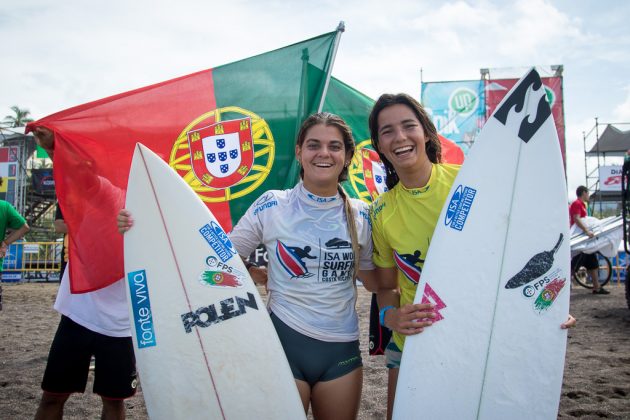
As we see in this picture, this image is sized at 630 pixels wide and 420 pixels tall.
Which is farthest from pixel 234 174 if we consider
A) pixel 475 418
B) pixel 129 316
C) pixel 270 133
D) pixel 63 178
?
pixel 475 418

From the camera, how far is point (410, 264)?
2.09 m

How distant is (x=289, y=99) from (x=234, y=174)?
814 mm

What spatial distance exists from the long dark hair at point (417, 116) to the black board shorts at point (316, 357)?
2.78 feet

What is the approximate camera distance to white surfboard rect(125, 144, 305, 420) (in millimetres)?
2158

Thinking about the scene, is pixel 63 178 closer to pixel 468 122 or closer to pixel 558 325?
pixel 558 325

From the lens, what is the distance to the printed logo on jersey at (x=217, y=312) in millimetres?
2285

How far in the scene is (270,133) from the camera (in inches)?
144

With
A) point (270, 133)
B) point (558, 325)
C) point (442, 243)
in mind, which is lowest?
point (558, 325)

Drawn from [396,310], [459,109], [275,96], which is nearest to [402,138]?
[396,310]

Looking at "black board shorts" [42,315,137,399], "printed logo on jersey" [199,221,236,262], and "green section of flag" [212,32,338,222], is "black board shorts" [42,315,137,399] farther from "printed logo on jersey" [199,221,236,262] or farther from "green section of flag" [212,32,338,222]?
"green section of flag" [212,32,338,222]

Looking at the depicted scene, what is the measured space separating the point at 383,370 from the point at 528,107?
2.89 meters

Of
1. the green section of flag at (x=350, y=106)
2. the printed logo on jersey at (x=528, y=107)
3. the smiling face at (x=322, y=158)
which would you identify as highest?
the green section of flag at (x=350, y=106)

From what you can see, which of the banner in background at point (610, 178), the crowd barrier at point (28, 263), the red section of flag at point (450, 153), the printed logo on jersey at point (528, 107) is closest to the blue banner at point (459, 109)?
the banner in background at point (610, 178)

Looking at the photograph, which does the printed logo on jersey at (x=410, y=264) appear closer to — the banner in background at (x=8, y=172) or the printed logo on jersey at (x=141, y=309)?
the printed logo on jersey at (x=141, y=309)
